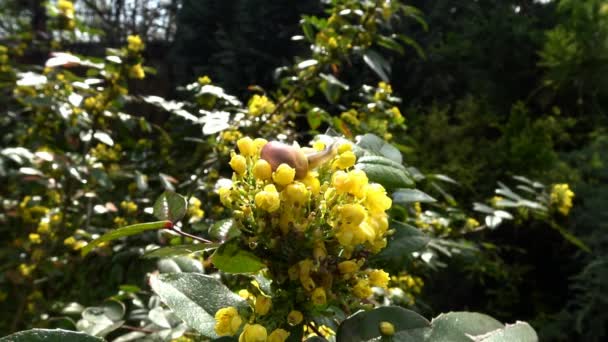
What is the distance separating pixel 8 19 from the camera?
26.0 feet

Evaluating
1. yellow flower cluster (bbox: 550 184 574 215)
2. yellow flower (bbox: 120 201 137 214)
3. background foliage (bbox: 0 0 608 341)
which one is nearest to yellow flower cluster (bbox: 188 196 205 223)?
background foliage (bbox: 0 0 608 341)

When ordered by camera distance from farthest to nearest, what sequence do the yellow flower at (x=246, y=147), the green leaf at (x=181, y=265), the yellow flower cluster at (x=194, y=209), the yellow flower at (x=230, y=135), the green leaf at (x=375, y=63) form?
the green leaf at (x=375, y=63) → the yellow flower at (x=230, y=135) → the yellow flower cluster at (x=194, y=209) → the green leaf at (x=181, y=265) → the yellow flower at (x=246, y=147)

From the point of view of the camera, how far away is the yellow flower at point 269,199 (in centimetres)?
49

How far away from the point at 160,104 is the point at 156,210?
125cm

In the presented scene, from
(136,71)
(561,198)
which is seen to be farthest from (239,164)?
(561,198)

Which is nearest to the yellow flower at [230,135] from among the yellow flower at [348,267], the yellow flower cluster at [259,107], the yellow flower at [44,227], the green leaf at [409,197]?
the yellow flower cluster at [259,107]

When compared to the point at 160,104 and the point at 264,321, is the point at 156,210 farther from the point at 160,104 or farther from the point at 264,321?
the point at 160,104

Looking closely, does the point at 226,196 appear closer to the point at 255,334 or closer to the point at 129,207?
the point at 255,334

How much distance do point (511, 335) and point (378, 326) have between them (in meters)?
0.15

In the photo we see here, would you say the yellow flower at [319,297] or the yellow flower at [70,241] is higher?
the yellow flower at [319,297]

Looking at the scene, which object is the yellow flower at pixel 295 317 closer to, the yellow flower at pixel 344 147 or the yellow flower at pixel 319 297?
the yellow flower at pixel 319 297

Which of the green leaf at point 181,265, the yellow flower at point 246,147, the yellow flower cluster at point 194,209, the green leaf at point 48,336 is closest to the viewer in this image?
the green leaf at point 48,336

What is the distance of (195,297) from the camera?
614mm

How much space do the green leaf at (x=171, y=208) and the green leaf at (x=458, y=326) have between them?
1.10 feet
